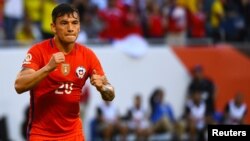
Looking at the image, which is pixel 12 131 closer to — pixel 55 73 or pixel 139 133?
pixel 139 133

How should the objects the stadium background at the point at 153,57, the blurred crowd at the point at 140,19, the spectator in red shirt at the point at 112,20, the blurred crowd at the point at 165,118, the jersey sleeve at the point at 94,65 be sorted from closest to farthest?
the jersey sleeve at the point at 94,65 < the blurred crowd at the point at 140,19 < the blurred crowd at the point at 165,118 < the stadium background at the point at 153,57 < the spectator in red shirt at the point at 112,20

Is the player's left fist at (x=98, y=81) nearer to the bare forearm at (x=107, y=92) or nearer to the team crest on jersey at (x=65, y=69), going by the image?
the bare forearm at (x=107, y=92)

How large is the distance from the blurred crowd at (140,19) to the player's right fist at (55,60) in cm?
970

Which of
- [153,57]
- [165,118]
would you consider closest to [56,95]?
[165,118]

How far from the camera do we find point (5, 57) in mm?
18203

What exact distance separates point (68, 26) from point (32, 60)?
0.45 meters

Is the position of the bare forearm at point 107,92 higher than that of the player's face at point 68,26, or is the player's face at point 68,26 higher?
the player's face at point 68,26

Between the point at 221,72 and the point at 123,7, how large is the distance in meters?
3.61

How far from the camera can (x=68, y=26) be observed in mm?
8266

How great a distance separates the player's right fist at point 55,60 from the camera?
7.92 metres

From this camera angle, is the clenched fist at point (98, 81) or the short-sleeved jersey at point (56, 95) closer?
the clenched fist at point (98, 81)

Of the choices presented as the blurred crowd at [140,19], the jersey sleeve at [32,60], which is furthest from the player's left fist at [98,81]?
the blurred crowd at [140,19]

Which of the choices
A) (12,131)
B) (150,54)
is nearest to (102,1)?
(150,54)

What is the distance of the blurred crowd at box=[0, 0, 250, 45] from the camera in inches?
704
